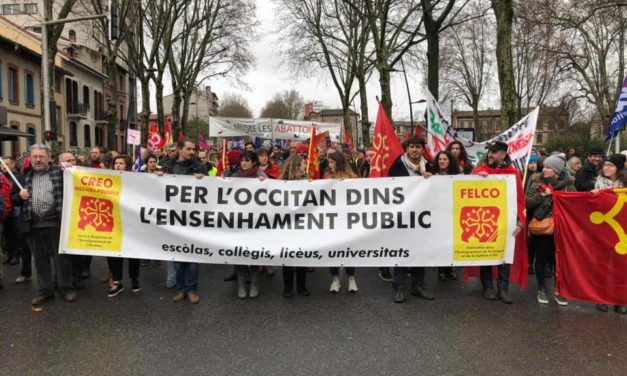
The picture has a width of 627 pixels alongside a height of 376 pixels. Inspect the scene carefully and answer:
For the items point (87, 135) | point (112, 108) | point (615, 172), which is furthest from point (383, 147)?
point (87, 135)

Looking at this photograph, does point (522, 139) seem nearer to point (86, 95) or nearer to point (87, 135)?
point (87, 135)

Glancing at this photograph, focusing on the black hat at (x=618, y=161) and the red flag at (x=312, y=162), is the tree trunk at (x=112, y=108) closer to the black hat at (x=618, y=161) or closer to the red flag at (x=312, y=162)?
the red flag at (x=312, y=162)

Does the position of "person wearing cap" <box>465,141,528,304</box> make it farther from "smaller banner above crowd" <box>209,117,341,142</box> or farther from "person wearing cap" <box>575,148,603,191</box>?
"smaller banner above crowd" <box>209,117,341,142</box>

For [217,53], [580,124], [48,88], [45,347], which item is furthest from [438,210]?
[580,124]

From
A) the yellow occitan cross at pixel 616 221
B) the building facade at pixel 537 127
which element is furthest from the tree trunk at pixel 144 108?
the yellow occitan cross at pixel 616 221

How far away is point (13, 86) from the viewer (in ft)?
96.8

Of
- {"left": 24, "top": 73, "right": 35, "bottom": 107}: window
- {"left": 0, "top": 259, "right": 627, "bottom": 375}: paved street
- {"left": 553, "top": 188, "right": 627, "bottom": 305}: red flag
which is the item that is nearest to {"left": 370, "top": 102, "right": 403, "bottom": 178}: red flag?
{"left": 0, "top": 259, "right": 627, "bottom": 375}: paved street

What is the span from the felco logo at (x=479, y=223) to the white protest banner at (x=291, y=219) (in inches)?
0.4

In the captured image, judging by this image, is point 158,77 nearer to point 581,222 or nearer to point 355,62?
point 355,62

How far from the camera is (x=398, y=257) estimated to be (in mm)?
5578

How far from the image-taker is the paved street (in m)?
3.95

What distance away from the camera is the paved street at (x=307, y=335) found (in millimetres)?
3953

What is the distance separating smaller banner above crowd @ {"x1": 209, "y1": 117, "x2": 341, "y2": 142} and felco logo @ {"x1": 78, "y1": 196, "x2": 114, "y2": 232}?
13484 millimetres

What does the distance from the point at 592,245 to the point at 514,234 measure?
32.0 inches
